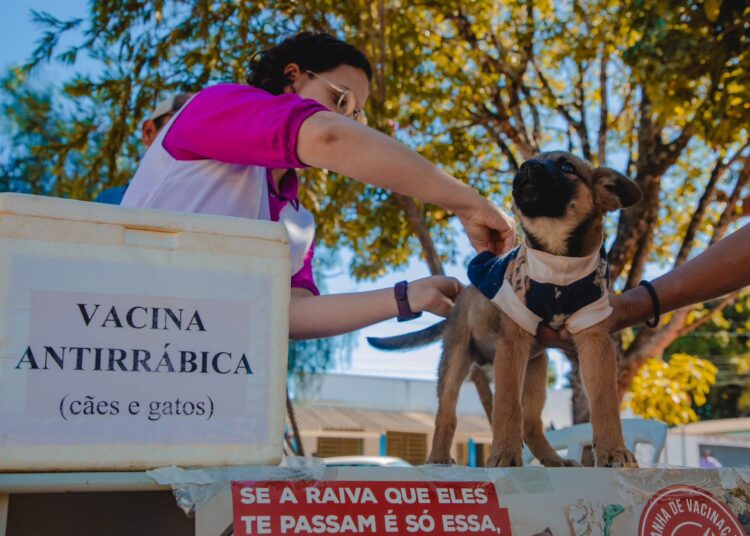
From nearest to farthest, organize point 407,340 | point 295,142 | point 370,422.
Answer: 1. point 295,142
2. point 407,340
3. point 370,422

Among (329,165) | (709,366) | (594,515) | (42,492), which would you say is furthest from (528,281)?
(709,366)

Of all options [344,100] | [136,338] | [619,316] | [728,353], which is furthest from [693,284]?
[728,353]

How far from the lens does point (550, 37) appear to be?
9047 millimetres

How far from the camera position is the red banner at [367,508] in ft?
4.03

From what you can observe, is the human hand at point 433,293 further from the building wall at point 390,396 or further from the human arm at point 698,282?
the building wall at point 390,396

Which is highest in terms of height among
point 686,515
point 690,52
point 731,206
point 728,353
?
point 728,353

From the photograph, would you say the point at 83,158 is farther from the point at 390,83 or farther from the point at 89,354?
the point at 89,354

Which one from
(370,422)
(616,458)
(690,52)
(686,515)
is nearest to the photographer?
(686,515)

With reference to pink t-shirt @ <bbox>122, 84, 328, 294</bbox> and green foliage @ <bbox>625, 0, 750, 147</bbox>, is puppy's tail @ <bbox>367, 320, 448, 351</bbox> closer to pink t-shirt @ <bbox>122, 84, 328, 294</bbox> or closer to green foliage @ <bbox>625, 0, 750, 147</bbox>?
pink t-shirt @ <bbox>122, 84, 328, 294</bbox>

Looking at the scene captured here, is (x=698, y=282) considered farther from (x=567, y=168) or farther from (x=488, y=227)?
(x=488, y=227)

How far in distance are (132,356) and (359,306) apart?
120 centimetres

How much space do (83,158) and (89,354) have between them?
29.0 ft

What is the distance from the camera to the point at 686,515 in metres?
1.58

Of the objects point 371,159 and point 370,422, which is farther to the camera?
point 370,422
